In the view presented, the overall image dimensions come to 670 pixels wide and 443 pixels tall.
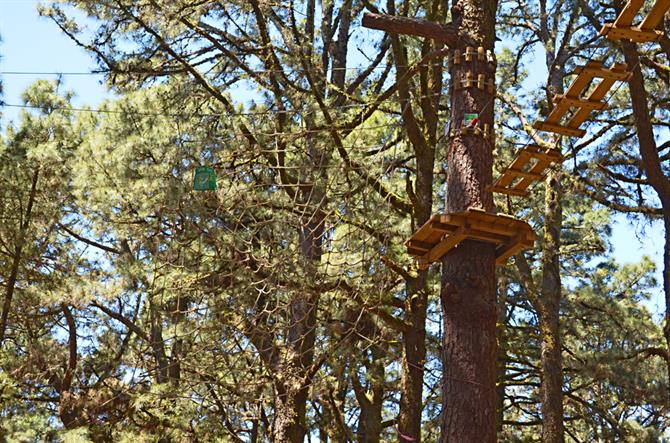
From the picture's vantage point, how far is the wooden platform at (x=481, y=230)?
17.3 ft

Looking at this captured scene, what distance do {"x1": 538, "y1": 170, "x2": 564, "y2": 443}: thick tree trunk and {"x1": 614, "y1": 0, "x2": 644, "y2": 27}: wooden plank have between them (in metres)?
4.65

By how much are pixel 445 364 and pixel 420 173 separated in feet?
11.6

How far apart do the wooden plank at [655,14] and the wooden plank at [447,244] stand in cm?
159

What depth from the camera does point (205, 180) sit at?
6172mm

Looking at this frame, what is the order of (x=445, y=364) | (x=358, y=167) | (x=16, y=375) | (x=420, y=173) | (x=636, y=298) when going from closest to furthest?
(x=445, y=364) < (x=358, y=167) < (x=420, y=173) < (x=16, y=375) < (x=636, y=298)

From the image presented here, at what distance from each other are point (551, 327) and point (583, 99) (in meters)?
4.73

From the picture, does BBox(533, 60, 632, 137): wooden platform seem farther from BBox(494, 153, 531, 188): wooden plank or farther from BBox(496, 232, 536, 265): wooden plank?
BBox(496, 232, 536, 265): wooden plank

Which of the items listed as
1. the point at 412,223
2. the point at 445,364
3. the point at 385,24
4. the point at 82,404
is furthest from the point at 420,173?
the point at 82,404

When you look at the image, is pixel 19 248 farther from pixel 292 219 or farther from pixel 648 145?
pixel 648 145

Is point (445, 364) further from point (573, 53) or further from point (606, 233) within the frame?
point (606, 233)

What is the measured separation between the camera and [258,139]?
7969 mm

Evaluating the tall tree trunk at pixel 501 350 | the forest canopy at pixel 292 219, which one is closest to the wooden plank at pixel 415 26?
the forest canopy at pixel 292 219

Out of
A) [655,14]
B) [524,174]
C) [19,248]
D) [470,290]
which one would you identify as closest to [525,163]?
[524,174]

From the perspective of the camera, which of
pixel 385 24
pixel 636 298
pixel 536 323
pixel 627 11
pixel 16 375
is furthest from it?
pixel 636 298
